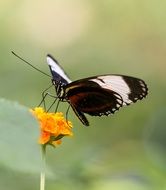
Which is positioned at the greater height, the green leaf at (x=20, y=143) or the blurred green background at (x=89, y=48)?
the blurred green background at (x=89, y=48)

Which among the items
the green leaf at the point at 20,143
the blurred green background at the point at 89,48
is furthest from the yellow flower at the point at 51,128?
the blurred green background at the point at 89,48

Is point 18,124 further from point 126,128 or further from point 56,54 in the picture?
point 56,54

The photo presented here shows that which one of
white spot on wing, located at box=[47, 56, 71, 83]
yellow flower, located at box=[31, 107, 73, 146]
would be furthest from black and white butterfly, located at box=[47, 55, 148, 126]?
yellow flower, located at box=[31, 107, 73, 146]

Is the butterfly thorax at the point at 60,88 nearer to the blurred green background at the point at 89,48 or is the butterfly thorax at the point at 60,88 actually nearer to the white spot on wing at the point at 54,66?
the white spot on wing at the point at 54,66

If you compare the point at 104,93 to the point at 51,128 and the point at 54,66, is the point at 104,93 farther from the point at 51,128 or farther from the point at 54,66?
the point at 51,128

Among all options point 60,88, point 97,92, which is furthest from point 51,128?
point 97,92

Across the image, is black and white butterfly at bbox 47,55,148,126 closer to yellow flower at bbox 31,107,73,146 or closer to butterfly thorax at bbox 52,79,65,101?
butterfly thorax at bbox 52,79,65,101

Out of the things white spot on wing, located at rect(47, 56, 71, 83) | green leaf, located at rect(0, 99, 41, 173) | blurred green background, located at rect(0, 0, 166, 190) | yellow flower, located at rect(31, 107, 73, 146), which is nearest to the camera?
green leaf, located at rect(0, 99, 41, 173)
